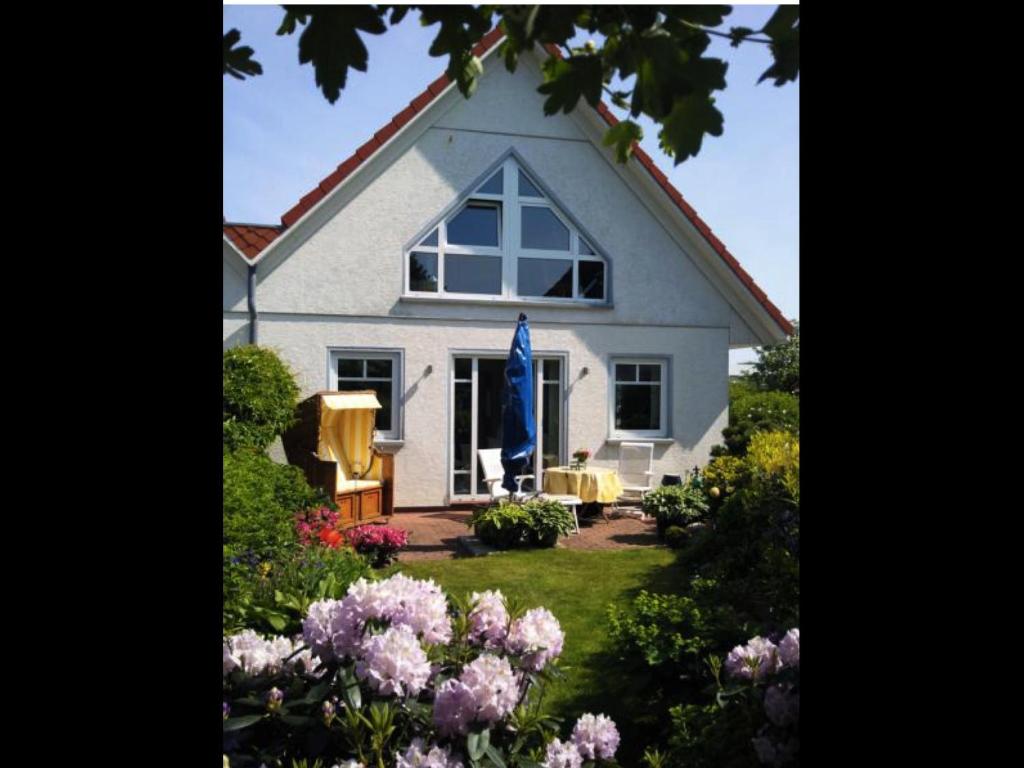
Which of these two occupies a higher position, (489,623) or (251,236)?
(251,236)

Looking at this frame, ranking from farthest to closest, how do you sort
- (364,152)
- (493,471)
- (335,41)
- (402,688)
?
1. (364,152)
2. (493,471)
3. (402,688)
4. (335,41)

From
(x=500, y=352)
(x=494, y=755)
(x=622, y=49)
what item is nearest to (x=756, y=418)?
Answer: (x=500, y=352)

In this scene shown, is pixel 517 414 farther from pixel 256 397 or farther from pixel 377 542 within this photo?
pixel 256 397

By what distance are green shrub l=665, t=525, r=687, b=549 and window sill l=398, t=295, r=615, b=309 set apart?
461 centimetres

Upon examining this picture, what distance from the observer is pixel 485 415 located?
38.3ft

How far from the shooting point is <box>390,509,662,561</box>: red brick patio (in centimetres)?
802

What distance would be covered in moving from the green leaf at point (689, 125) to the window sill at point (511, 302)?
9989mm

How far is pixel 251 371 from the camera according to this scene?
859 cm

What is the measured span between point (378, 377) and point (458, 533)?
315 centimetres

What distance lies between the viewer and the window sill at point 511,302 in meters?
11.1

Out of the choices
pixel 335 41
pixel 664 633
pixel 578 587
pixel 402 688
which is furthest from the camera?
pixel 578 587

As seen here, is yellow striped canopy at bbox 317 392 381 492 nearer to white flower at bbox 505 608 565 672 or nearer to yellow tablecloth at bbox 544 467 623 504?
yellow tablecloth at bbox 544 467 623 504

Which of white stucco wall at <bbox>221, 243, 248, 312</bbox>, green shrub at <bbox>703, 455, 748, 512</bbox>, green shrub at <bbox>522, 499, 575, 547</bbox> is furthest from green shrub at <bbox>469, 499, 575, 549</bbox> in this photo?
white stucco wall at <bbox>221, 243, 248, 312</bbox>

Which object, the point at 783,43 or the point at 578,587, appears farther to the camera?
the point at 578,587
